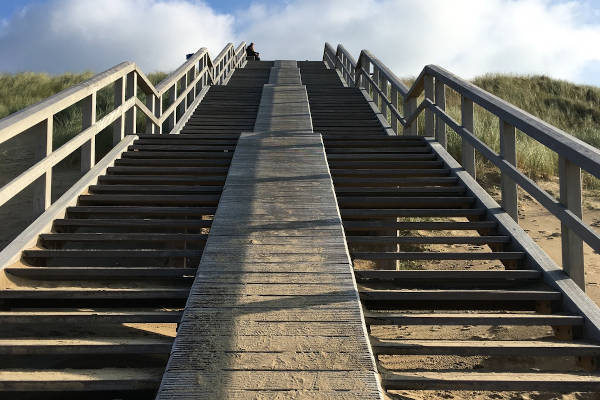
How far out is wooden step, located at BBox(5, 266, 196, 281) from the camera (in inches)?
131

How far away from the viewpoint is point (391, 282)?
3479 millimetres

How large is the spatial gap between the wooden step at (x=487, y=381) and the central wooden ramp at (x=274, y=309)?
216mm

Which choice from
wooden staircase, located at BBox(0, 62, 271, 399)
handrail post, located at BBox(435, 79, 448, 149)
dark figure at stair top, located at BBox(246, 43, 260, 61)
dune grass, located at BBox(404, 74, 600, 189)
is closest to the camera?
wooden staircase, located at BBox(0, 62, 271, 399)

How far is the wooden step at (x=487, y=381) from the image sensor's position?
234cm

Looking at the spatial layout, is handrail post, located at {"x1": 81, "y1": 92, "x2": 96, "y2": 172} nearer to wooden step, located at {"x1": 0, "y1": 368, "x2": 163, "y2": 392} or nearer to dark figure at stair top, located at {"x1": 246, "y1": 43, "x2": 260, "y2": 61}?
wooden step, located at {"x1": 0, "y1": 368, "x2": 163, "y2": 392}

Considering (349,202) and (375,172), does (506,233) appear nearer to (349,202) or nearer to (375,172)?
(349,202)

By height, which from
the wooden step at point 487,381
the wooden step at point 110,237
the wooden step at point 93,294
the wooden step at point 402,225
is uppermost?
the wooden step at point 402,225

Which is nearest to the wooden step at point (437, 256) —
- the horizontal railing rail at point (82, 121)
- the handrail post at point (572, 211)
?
the handrail post at point (572, 211)

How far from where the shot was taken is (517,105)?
1831 cm

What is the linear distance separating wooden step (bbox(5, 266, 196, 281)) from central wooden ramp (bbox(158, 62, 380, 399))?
26cm

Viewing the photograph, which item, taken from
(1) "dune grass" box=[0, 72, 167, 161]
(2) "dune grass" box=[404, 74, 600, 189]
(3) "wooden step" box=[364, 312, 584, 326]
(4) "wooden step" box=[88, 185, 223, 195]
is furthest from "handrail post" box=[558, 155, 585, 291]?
(1) "dune grass" box=[0, 72, 167, 161]

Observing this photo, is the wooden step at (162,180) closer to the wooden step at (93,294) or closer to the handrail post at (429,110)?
the wooden step at (93,294)

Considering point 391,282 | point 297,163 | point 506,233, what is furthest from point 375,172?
point 391,282

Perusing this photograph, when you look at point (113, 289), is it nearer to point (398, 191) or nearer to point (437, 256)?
point (437, 256)
